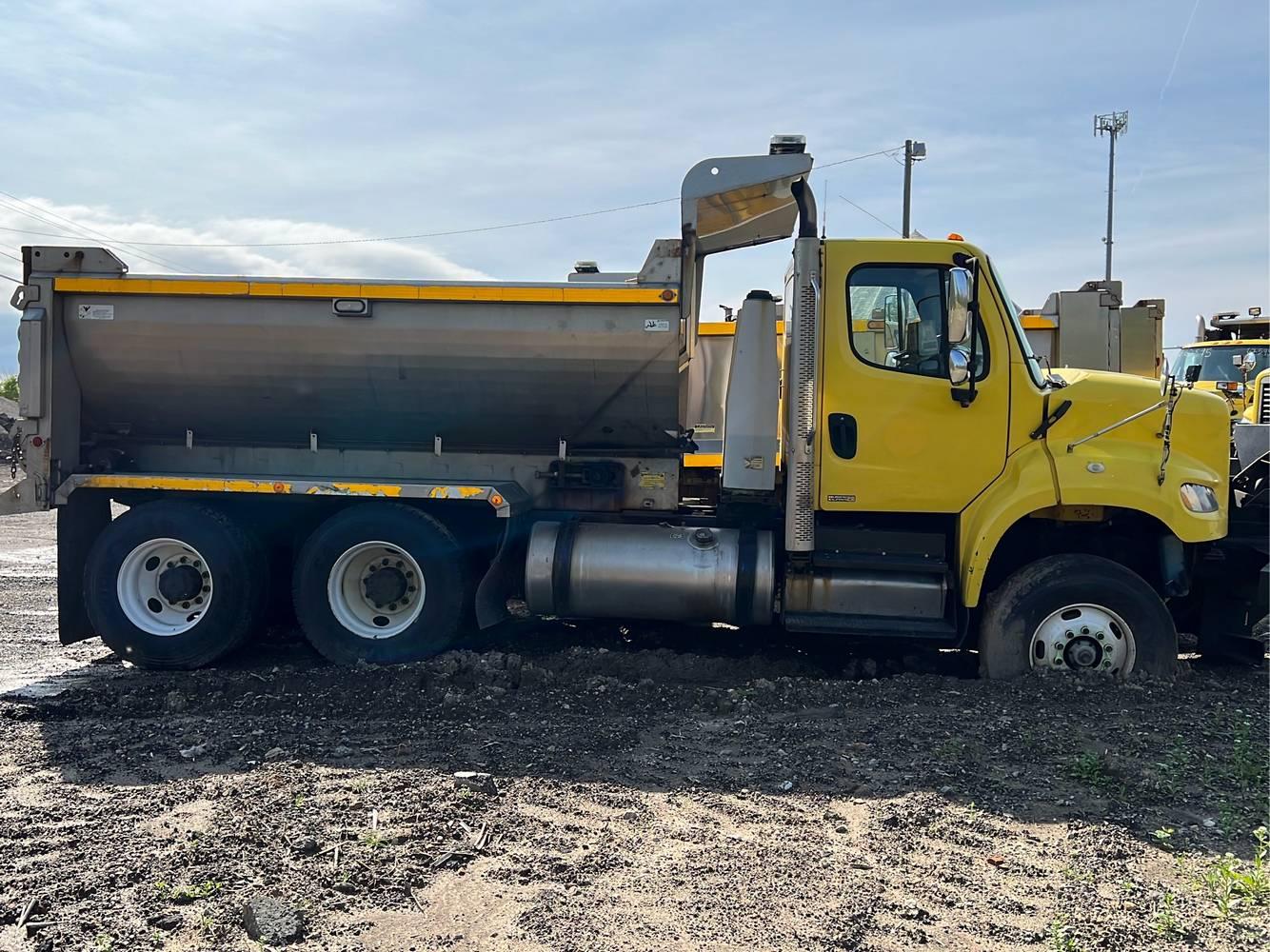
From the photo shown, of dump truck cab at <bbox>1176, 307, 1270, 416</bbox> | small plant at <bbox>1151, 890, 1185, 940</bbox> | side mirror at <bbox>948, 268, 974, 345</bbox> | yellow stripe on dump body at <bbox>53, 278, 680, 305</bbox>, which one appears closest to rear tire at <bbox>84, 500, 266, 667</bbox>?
yellow stripe on dump body at <bbox>53, 278, 680, 305</bbox>

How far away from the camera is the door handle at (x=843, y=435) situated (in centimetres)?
664

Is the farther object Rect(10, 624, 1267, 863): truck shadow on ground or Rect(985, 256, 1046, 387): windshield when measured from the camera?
Rect(985, 256, 1046, 387): windshield

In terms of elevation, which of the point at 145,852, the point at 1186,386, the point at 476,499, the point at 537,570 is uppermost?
the point at 1186,386

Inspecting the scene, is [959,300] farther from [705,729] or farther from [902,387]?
[705,729]

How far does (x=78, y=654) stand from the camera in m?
7.94

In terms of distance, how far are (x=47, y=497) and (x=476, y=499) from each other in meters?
3.09

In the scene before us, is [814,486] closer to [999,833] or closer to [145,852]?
[999,833]

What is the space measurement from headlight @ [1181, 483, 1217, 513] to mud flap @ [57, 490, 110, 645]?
7.42 meters

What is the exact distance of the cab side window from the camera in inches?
257

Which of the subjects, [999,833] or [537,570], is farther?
[537,570]

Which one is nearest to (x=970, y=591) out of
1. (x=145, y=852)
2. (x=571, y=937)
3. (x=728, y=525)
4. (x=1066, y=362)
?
(x=728, y=525)

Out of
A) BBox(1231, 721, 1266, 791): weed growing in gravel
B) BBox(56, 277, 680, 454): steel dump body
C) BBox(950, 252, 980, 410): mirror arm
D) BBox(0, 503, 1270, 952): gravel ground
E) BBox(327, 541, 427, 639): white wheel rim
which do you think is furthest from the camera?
BBox(327, 541, 427, 639): white wheel rim

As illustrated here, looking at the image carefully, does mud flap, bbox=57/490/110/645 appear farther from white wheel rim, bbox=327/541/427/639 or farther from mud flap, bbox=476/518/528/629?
mud flap, bbox=476/518/528/629

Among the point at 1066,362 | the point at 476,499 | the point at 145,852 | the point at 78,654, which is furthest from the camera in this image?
the point at 1066,362
